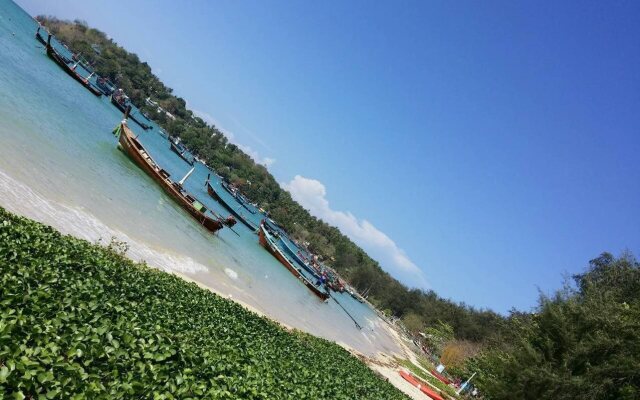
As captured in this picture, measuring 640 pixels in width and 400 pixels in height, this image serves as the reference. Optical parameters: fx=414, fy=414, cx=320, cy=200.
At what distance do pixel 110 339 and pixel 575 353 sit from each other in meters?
16.6

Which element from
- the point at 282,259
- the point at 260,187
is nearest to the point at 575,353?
the point at 282,259

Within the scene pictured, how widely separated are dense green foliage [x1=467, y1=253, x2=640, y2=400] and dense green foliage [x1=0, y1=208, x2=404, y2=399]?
9025mm

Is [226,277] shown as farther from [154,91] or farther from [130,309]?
[154,91]

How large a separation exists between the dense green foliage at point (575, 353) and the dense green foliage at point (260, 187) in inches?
2945

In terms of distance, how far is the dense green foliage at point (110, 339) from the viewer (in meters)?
4.32

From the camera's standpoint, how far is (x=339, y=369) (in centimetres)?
1478

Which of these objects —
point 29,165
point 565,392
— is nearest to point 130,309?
point 565,392

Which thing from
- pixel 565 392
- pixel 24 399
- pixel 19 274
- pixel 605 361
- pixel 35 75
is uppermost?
pixel 605 361

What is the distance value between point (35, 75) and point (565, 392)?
55950mm

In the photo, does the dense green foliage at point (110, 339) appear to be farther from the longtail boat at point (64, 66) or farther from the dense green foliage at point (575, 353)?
the longtail boat at point (64, 66)

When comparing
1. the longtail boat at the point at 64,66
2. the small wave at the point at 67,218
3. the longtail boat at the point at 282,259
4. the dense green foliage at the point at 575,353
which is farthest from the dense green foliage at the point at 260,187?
the small wave at the point at 67,218

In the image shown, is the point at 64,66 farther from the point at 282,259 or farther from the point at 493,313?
the point at 493,313

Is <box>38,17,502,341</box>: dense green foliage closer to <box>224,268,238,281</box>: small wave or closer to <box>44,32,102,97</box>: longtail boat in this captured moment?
<box>44,32,102,97</box>: longtail boat

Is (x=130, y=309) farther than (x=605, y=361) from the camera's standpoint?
No
